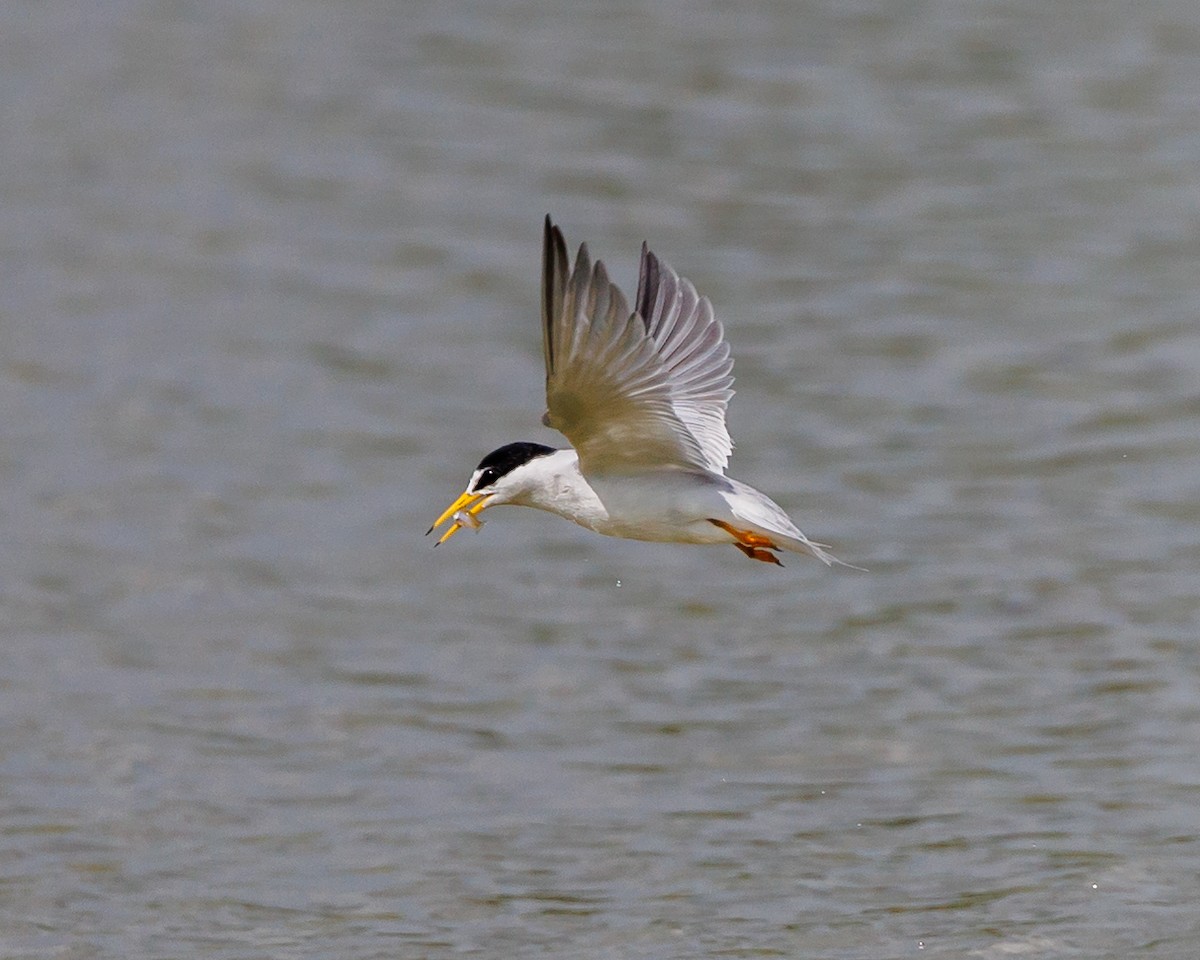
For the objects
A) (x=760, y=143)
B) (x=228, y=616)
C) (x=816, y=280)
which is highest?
(x=760, y=143)

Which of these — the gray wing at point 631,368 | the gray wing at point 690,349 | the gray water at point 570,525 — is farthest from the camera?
the gray water at point 570,525

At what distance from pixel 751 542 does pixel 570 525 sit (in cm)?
525

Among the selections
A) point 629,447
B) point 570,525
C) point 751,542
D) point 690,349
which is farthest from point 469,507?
point 570,525

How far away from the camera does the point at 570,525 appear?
1197 cm

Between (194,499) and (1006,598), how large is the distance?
4.32 m

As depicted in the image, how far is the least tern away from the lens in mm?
5887

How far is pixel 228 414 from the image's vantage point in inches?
518

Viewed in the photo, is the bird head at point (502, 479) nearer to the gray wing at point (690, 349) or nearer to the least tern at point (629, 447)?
the least tern at point (629, 447)

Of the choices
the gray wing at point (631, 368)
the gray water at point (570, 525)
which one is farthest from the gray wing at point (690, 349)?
the gray water at point (570, 525)

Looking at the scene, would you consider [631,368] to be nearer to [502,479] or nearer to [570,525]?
[502,479]

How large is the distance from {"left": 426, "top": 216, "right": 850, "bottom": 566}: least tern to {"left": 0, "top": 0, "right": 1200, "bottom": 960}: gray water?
1864 mm

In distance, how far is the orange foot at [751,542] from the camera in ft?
21.6

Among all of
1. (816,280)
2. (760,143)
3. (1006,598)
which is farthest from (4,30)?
(1006,598)

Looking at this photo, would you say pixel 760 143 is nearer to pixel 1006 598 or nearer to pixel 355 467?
pixel 355 467
